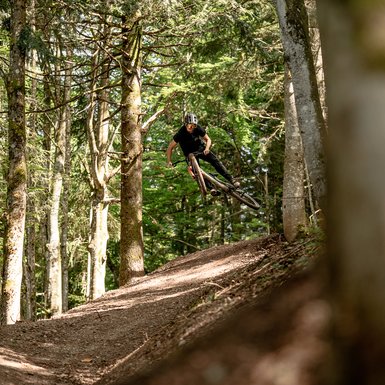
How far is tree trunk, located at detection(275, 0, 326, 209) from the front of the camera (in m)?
6.62

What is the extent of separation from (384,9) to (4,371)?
6.14 m

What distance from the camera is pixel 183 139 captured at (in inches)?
424

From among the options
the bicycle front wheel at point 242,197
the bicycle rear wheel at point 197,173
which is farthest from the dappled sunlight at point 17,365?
the bicycle front wheel at point 242,197

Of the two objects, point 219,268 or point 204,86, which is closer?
point 219,268

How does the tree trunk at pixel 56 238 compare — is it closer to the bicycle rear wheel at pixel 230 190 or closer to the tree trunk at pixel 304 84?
the bicycle rear wheel at pixel 230 190

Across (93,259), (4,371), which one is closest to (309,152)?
(4,371)

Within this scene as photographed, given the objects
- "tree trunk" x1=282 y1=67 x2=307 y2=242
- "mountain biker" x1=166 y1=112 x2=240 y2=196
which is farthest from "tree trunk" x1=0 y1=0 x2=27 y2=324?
"tree trunk" x1=282 y1=67 x2=307 y2=242

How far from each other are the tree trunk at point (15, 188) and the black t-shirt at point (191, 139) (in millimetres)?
3132

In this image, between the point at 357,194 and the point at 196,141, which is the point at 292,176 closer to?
the point at 196,141

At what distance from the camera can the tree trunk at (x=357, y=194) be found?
141cm

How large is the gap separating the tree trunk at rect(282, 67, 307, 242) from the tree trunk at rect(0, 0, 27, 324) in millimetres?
5157

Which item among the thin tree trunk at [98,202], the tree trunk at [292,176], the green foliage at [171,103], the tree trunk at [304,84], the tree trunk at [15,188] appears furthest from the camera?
the thin tree trunk at [98,202]

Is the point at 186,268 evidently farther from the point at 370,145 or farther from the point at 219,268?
the point at 370,145

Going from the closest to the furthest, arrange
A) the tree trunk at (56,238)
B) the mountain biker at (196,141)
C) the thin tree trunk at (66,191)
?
the mountain biker at (196,141), the tree trunk at (56,238), the thin tree trunk at (66,191)
